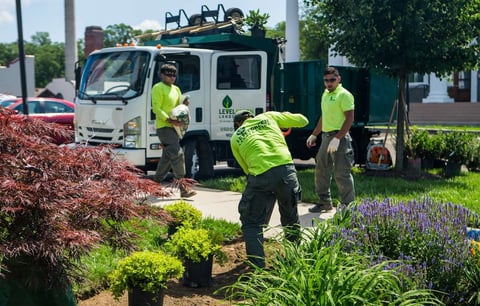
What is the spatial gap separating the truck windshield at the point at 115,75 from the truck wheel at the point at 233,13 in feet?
8.85

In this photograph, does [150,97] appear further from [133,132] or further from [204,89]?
[204,89]

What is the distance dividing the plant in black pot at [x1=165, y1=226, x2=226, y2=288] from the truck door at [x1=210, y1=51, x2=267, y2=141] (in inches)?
252

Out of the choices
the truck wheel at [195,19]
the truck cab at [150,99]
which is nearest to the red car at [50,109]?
the truck wheel at [195,19]

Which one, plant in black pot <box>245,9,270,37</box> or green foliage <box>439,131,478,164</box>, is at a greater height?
plant in black pot <box>245,9,270,37</box>

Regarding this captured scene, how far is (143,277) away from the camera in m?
4.42

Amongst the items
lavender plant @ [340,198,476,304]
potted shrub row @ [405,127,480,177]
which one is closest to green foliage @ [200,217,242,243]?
lavender plant @ [340,198,476,304]

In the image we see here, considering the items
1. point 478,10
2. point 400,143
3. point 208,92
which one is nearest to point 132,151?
point 208,92

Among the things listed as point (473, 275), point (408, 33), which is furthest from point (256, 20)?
point (473, 275)

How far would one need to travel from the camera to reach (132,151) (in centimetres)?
1045

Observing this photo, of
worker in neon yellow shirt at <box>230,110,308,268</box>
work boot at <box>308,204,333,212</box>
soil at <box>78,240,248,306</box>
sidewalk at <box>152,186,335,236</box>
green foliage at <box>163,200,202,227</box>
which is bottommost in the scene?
soil at <box>78,240,248,306</box>

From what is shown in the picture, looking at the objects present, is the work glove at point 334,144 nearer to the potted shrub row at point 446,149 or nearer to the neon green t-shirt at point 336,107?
the neon green t-shirt at point 336,107

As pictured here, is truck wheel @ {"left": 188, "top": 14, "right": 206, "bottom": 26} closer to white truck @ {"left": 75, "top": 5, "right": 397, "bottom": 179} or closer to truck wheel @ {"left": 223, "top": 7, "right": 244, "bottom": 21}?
white truck @ {"left": 75, "top": 5, "right": 397, "bottom": 179}

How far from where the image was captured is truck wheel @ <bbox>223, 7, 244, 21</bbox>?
13.0m

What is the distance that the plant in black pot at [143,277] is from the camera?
4.41 m
